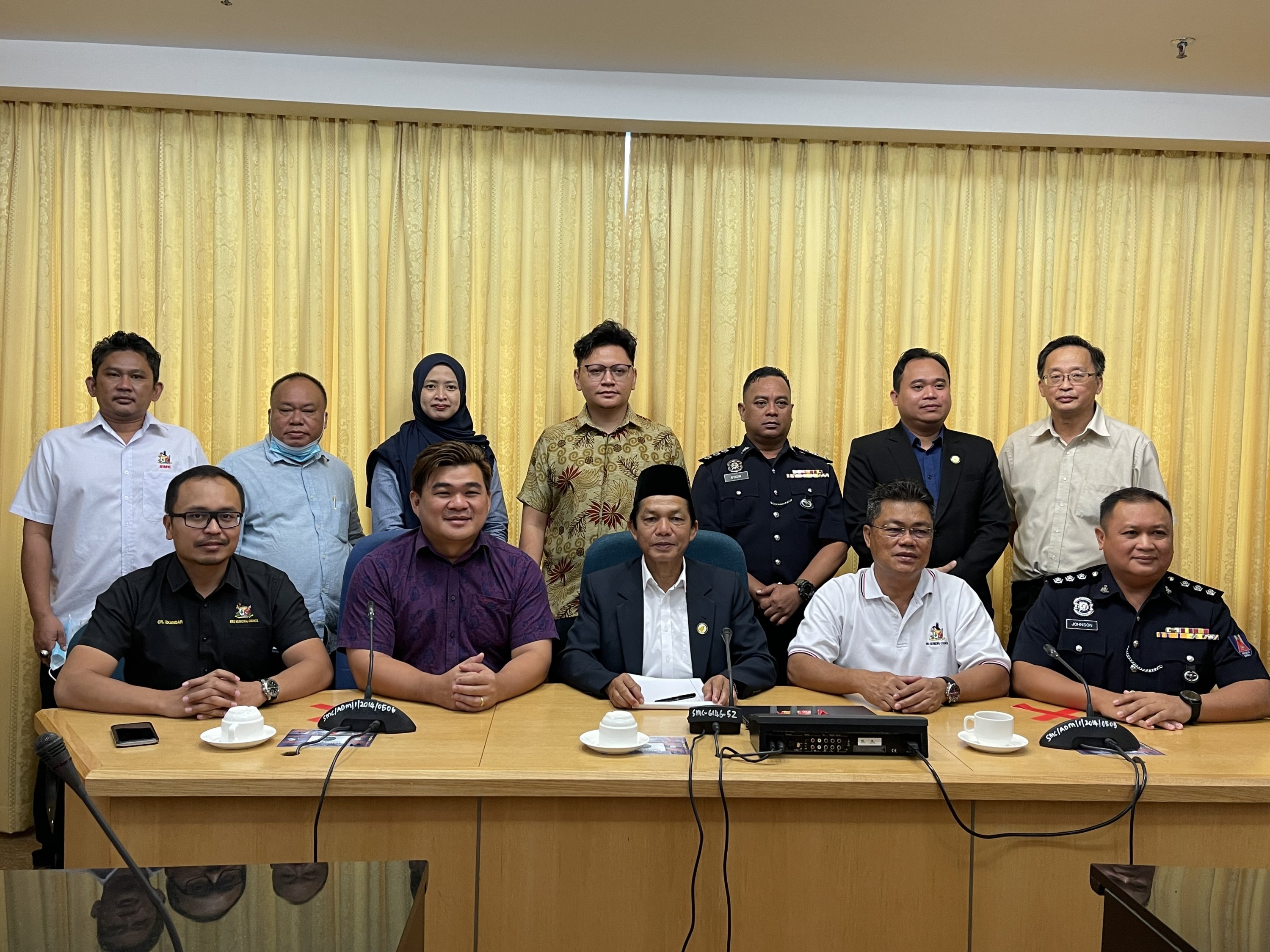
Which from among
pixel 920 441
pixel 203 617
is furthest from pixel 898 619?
pixel 203 617

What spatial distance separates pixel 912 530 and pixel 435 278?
242cm

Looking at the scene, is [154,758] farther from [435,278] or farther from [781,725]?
[435,278]

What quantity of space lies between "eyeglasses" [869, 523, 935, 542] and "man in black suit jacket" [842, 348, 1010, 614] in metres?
0.68

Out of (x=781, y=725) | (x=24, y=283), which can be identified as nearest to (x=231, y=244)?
(x=24, y=283)

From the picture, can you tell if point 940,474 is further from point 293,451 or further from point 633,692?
point 293,451

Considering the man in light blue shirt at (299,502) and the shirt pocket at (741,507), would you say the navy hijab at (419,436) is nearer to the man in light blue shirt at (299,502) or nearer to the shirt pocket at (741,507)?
the man in light blue shirt at (299,502)

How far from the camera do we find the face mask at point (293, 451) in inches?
137

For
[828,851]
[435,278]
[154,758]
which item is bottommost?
[828,851]

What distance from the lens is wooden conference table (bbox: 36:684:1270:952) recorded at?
2.02 metres

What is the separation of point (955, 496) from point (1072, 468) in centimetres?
46

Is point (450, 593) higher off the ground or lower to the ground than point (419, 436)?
lower

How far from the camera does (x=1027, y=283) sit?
450cm

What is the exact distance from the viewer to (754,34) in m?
3.77

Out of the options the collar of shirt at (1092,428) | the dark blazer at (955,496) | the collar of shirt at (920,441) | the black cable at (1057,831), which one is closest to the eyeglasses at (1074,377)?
the collar of shirt at (1092,428)
